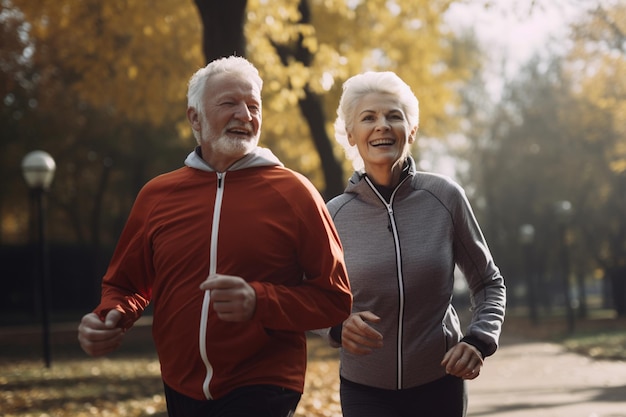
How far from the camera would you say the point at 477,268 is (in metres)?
4.07

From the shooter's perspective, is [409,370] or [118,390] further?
[118,390]

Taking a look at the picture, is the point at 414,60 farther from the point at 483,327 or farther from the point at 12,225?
the point at 12,225

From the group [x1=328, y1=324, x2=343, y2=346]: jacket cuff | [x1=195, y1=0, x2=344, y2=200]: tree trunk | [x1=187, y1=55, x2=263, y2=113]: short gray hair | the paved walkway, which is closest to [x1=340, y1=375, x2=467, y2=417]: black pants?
[x1=328, y1=324, x2=343, y2=346]: jacket cuff

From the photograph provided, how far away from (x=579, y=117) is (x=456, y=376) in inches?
1271

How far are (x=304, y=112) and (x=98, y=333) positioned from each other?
1597 centimetres

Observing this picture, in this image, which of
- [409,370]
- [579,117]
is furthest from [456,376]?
[579,117]

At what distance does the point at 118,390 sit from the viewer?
12289mm

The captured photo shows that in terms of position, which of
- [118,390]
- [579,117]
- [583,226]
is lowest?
[583,226]

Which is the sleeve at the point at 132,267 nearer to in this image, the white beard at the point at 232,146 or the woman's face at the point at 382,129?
the white beard at the point at 232,146

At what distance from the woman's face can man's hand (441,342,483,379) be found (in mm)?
844

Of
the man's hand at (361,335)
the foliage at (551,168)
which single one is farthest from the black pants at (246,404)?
the foliage at (551,168)

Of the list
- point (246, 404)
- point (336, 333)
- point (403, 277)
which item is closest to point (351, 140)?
point (403, 277)

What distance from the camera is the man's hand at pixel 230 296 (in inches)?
114

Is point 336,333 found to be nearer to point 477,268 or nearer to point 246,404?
point 477,268
